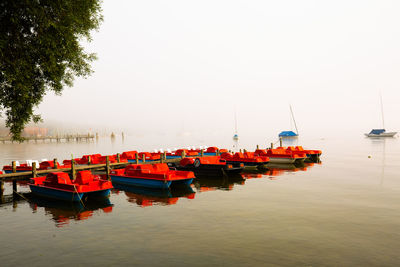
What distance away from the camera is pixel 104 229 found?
1541 centimetres

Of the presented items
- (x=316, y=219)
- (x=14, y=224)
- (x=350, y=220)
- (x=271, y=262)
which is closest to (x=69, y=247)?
(x=14, y=224)

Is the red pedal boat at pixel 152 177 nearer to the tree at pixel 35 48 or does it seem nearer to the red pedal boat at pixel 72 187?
the red pedal boat at pixel 72 187

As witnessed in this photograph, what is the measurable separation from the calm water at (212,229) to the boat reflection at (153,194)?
0.23ft

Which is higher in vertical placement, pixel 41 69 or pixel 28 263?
pixel 41 69

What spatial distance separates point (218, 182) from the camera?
1176 inches

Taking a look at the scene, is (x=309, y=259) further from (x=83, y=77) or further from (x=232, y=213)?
(x=83, y=77)

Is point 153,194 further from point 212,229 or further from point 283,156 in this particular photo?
point 283,156

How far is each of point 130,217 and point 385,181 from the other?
24.6m

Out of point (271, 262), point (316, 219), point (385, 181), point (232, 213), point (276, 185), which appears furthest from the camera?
point (385, 181)

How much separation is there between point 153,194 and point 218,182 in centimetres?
789

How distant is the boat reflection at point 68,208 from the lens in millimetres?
17734

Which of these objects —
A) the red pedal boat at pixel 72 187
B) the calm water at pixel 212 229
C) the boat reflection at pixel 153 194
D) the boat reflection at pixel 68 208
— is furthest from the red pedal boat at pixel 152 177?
the red pedal boat at pixel 72 187

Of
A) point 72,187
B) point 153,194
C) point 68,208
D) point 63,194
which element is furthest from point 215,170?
point 68,208

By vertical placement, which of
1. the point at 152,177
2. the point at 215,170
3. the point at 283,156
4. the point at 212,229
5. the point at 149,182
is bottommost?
the point at 212,229
